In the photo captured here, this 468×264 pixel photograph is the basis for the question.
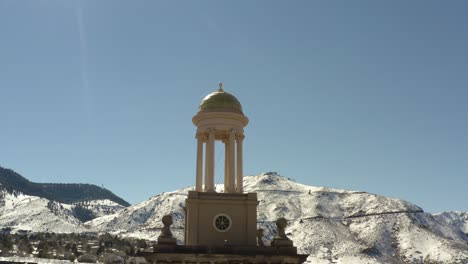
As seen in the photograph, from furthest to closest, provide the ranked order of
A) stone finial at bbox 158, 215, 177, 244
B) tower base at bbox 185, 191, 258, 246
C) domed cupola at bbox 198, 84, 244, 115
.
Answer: domed cupola at bbox 198, 84, 244, 115 < tower base at bbox 185, 191, 258, 246 < stone finial at bbox 158, 215, 177, 244

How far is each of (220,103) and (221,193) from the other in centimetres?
496

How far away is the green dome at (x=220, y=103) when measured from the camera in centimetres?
2738

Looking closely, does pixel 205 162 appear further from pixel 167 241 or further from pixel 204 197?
pixel 167 241

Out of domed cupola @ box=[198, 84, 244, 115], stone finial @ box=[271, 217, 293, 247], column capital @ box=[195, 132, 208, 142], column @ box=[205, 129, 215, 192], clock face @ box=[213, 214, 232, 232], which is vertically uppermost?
domed cupola @ box=[198, 84, 244, 115]

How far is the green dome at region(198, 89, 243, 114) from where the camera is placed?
89.8 feet

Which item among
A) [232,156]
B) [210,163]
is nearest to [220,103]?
[232,156]

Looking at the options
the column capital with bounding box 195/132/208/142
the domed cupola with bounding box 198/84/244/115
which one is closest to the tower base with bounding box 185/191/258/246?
the column capital with bounding box 195/132/208/142

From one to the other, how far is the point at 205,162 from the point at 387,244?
615 feet

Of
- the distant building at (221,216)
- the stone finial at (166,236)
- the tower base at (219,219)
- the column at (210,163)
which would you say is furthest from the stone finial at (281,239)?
the stone finial at (166,236)

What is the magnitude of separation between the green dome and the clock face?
5.65 meters

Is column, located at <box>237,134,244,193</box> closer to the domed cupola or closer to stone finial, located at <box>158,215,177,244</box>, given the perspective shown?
the domed cupola

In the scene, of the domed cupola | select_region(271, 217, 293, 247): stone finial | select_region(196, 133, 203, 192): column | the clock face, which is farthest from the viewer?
select_region(196, 133, 203, 192): column

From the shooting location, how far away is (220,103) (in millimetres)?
27453

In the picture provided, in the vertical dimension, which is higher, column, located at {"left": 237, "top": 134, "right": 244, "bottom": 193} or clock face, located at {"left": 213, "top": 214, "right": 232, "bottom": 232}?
column, located at {"left": 237, "top": 134, "right": 244, "bottom": 193}
